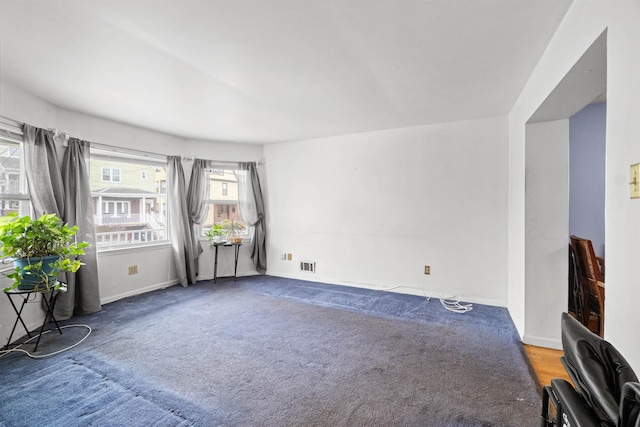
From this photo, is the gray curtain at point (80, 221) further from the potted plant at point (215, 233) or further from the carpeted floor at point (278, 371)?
the potted plant at point (215, 233)

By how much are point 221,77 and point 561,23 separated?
2.40 meters

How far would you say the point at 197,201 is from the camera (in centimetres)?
483

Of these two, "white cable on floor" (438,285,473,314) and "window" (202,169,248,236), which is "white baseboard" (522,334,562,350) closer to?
"white cable on floor" (438,285,473,314)

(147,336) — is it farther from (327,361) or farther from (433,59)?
(433,59)

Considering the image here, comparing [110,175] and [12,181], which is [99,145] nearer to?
[110,175]

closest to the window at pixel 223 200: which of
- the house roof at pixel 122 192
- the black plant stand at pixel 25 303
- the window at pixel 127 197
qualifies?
the window at pixel 127 197

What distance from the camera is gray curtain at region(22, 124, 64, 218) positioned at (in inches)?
115

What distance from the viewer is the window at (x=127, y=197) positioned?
152 inches

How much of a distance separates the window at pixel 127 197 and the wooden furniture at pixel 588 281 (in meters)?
5.32

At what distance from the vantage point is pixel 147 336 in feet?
9.26

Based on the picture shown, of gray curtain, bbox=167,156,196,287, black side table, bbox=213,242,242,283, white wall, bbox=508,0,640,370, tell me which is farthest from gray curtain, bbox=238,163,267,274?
white wall, bbox=508,0,640,370

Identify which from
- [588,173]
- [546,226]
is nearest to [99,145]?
[546,226]

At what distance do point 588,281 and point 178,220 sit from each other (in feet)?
16.7

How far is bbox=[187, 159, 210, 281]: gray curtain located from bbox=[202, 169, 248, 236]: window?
0.44ft
